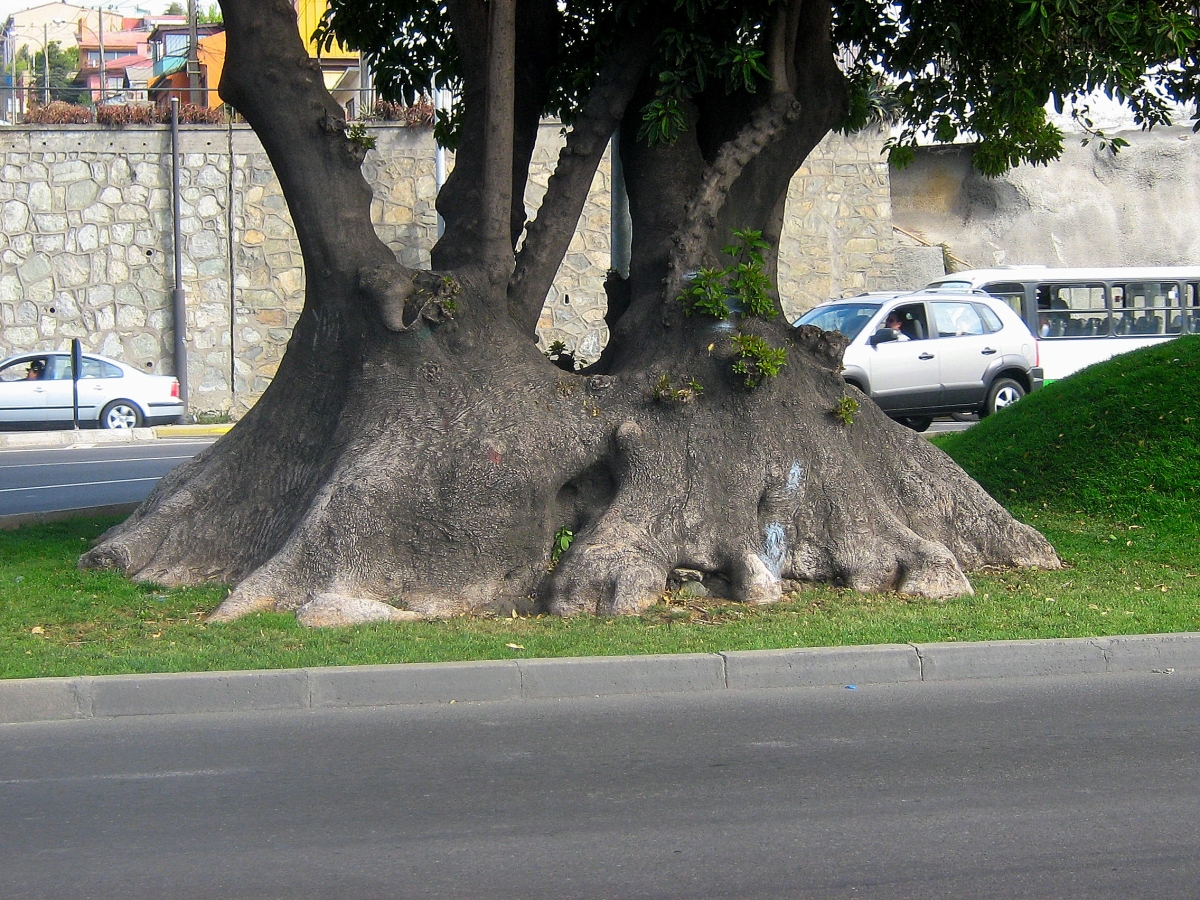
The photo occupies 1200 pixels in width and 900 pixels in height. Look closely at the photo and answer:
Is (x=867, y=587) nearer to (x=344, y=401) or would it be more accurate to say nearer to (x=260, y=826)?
(x=344, y=401)

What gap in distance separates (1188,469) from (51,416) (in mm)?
18361

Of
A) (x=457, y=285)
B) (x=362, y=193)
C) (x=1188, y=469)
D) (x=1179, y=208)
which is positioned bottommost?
(x=1188, y=469)

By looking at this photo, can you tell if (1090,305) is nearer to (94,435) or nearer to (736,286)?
(736,286)

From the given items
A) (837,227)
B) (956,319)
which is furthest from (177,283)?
(956,319)

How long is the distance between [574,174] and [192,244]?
693 inches

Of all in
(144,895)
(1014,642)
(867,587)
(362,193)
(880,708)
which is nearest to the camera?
(144,895)

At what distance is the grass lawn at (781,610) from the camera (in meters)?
6.91

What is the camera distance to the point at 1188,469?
10484 millimetres

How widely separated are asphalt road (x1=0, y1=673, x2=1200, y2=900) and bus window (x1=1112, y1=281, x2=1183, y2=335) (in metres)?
17.2

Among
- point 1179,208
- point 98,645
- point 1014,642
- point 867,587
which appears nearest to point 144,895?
point 98,645

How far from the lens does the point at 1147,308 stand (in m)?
22.6

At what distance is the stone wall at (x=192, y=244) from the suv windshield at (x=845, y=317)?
294 inches

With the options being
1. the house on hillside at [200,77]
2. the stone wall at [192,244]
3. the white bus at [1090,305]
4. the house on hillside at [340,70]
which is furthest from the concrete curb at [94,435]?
the white bus at [1090,305]

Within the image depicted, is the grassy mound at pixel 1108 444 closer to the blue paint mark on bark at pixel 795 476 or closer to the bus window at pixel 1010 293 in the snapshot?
the blue paint mark on bark at pixel 795 476
